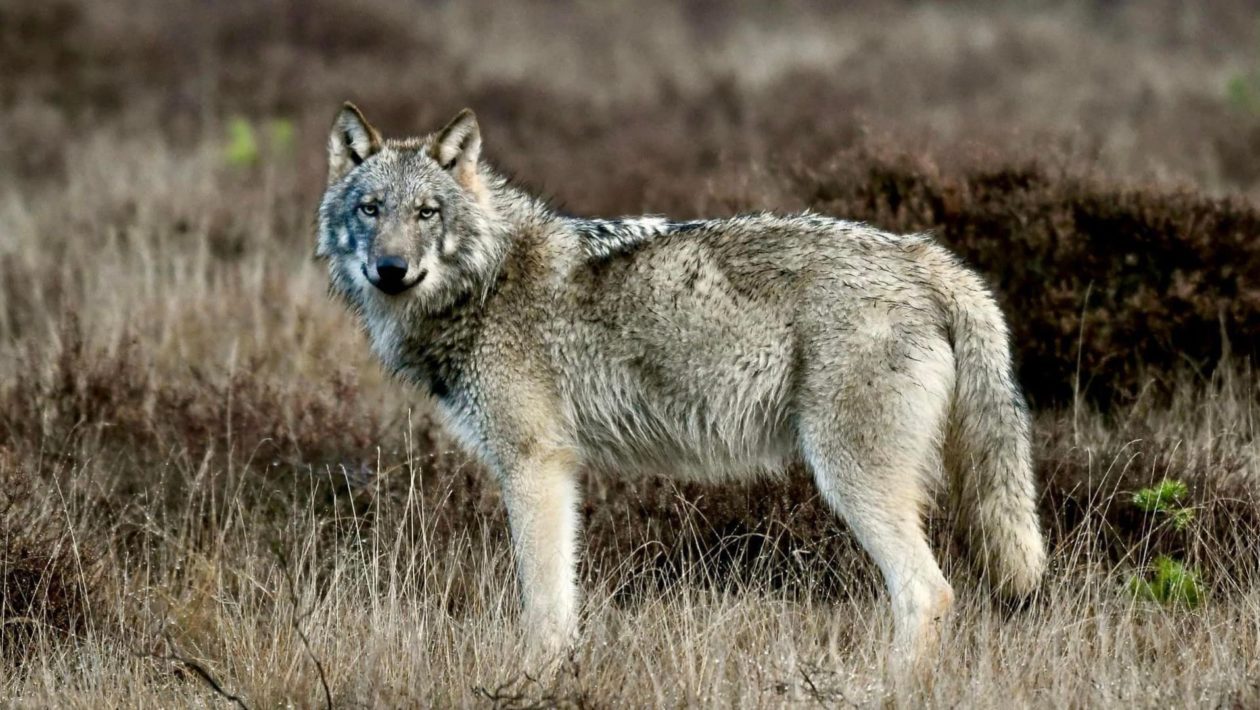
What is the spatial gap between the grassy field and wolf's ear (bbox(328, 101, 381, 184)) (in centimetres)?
119

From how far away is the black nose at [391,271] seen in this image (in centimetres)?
492

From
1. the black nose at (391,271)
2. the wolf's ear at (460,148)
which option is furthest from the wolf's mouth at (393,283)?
the wolf's ear at (460,148)

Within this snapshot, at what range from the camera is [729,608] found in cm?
491

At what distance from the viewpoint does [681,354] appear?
4.87 m

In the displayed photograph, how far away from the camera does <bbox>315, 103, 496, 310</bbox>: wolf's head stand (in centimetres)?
504

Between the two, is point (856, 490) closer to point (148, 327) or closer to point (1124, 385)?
point (1124, 385)

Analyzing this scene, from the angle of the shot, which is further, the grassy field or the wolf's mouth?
the wolf's mouth

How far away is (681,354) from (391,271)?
1110mm

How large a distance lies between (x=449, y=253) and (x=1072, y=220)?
3484mm

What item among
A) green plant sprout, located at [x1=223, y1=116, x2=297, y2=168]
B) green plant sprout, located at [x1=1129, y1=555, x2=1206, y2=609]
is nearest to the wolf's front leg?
green plant sprout, located at [x1=1129, y1=555, x2=1206, y2=609]

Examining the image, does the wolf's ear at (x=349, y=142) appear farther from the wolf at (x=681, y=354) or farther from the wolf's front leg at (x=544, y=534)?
the wolf's front leg at (x=544, y=534)

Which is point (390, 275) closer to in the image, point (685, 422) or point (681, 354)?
point (681, 354)

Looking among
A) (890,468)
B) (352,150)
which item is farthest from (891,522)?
(352,150)

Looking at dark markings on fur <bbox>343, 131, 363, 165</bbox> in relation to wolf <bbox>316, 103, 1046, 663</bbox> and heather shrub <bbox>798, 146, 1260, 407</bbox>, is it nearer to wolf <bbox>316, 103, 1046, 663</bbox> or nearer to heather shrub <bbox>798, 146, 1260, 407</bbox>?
wolf <bbox>316, 103, 1046, 663</bbox>
